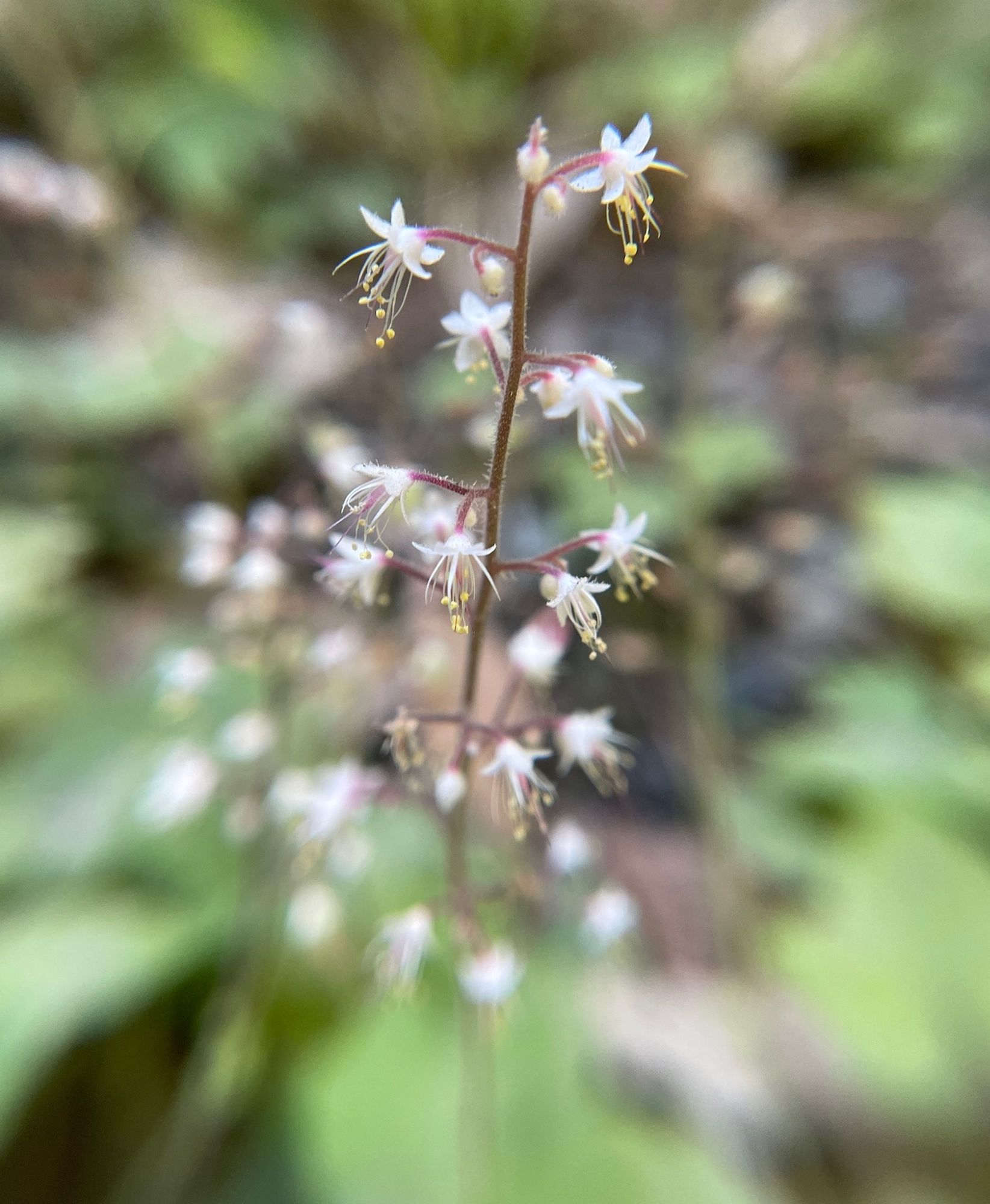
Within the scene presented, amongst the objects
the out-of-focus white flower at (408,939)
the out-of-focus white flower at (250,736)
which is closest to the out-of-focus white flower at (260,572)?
the out-of-focus white flower at (250,736)

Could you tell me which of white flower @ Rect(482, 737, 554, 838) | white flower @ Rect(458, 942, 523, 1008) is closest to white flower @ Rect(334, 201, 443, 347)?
white flower @ Rect(482, 737, 554, 838)

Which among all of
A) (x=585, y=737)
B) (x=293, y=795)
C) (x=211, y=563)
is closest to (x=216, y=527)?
(x=211, y=563)

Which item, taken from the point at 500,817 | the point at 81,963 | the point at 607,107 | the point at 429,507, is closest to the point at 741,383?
the point at 607,107

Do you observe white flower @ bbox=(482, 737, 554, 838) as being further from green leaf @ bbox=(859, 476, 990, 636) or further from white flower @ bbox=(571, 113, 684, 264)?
green leaf @ bbox=(859, 476, 990, 636)

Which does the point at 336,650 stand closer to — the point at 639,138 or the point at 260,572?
the point at 260,572

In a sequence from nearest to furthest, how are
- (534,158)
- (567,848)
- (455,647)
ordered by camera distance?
1. (534,158)
2. (567,848)
3. (455,647)

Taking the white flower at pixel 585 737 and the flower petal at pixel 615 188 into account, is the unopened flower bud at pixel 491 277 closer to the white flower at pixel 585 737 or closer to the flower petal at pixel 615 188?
the flower petal at pixel 615 188
